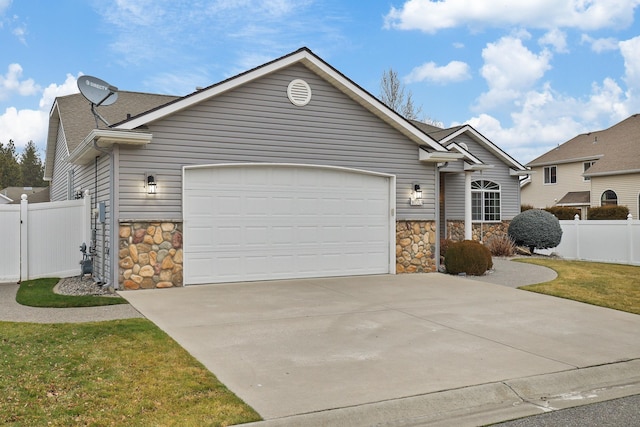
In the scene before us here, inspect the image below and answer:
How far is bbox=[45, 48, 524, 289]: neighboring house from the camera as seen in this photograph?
10.3 m

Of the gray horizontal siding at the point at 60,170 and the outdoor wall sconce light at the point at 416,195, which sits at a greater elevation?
the gray horizontal siding at the point at 60,170

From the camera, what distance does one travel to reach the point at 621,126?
3122cm

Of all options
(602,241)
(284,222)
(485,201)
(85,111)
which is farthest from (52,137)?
(602,241)

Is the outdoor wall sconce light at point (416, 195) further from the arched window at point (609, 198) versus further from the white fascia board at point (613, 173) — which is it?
the arched window at point (609, 198)

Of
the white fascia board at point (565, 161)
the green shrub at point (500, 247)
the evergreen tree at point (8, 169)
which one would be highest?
the evergreen tree at point (8, 169)

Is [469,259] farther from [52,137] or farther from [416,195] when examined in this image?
[52,137]

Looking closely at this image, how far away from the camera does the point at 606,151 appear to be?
97.5 feet

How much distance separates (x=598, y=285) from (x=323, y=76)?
7.77m

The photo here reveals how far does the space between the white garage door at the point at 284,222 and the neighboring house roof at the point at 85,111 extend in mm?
5654

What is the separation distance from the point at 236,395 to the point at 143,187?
22.3 feet

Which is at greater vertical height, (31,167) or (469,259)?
(31,167)

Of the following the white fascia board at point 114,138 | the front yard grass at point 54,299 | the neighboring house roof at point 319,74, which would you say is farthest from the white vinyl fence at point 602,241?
the front yard grass at point 54,299

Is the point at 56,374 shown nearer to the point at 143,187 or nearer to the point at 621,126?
the point at 143,187

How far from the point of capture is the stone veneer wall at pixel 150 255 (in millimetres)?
A: 10188
